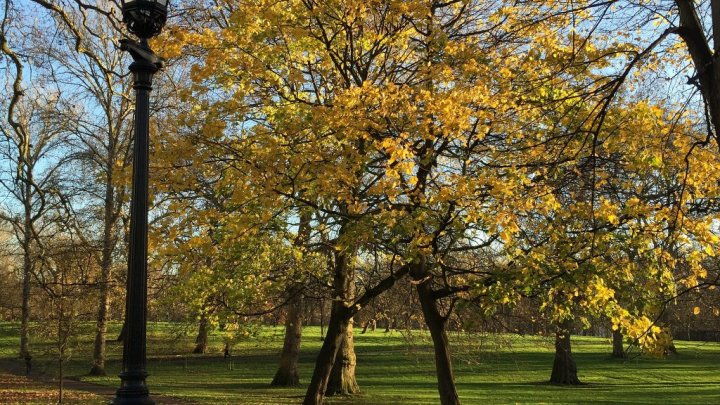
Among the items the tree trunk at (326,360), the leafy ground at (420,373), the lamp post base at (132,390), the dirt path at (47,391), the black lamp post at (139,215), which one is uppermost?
the black lamp post at (139,215)

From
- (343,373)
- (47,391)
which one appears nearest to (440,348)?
(343,373)

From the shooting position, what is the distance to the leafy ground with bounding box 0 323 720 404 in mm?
16562

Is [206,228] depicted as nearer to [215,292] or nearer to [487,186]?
[215,292]

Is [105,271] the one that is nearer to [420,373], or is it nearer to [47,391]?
[47,391]

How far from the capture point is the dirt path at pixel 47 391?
51.5 ft

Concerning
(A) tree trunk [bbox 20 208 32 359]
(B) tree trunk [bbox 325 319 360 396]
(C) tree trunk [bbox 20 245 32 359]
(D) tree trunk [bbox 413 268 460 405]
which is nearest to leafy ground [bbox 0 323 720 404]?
(B) tree trunk [bbox 325 319 360 396]

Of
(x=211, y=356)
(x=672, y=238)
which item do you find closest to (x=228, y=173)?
(x=672, y=238)

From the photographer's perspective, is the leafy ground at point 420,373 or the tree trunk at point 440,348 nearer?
the tree trunk at point 440,348

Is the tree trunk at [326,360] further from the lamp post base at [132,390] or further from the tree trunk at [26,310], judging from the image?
the lamp post base at [132,390]

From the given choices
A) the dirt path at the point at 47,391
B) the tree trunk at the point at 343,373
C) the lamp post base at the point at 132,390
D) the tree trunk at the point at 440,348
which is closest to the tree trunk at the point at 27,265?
the dirt path at the point at 47,391

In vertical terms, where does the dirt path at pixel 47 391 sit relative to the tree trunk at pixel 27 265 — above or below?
below

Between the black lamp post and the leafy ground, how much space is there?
783cm

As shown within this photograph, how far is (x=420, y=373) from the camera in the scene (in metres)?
27.9

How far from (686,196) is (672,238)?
0.53 metres
